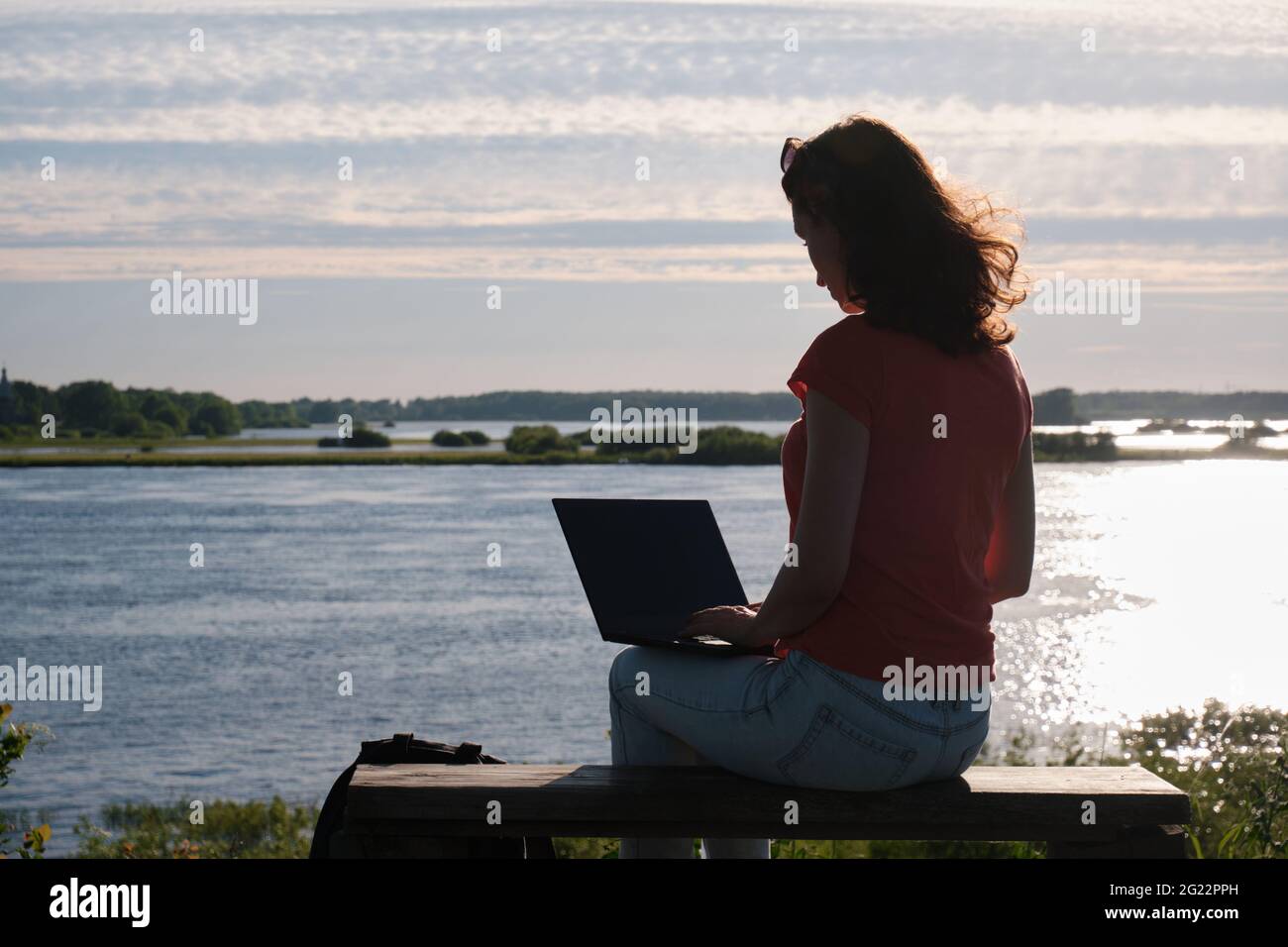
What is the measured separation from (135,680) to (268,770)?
28.0ft

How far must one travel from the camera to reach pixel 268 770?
695 inches

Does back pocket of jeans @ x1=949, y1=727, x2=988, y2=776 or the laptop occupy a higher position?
the laptop

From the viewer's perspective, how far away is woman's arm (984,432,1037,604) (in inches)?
119

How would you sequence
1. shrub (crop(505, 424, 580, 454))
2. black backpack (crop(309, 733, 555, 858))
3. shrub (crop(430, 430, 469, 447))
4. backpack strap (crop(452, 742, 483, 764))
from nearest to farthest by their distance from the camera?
black backpack (crop(309, 733, 555, 858)) < backpack strap (crop(452, 742, 483, 764)) < shrub (crop(505, 424, 580, 454)) < shrub (crop(430, 430, 469, 447))

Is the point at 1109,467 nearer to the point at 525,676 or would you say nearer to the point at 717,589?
the point at 525,676

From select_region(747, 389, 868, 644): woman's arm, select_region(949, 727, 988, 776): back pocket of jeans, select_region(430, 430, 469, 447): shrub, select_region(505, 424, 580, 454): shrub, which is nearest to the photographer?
select_region(747, 389, 868, 644): woman's arm

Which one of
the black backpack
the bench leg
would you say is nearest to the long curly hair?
the bench leg

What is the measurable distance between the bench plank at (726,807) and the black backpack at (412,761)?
0.39 feet

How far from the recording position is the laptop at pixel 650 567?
3057 millimetres

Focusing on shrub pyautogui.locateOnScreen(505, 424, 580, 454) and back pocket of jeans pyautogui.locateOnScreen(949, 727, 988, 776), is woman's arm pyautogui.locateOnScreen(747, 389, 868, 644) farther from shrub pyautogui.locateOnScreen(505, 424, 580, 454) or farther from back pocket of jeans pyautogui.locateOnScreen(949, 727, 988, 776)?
shrub pyautogui.locateOnScreen(505, 424, 580, 454)

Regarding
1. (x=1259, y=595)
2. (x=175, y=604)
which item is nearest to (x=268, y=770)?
(x=175, y=604)

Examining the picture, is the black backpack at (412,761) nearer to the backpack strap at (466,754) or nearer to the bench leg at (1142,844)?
the backpack strap at (466,754)

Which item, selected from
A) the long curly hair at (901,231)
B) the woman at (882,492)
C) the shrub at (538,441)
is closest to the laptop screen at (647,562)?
the woman at (882,492)
